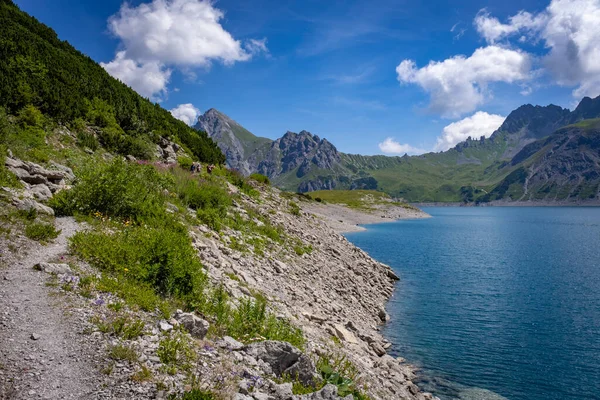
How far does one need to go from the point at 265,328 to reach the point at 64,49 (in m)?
38.9

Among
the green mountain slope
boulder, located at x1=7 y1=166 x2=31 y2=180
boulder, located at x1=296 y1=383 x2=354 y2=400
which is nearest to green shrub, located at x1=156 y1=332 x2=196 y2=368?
boulder, located at x1=296 y1=383 x2=354 y2=400

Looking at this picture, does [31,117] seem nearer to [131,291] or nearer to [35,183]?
[35,183]

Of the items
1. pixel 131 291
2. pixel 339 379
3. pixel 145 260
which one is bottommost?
pixel 339 379

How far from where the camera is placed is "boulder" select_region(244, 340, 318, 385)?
8930 mm

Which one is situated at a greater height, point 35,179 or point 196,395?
point 35,179

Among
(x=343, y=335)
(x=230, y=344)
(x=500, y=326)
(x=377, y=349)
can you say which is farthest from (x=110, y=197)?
(x=500, y=326)

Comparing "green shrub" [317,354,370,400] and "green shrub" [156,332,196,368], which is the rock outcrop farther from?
"green shrub" [317,354,370,400]

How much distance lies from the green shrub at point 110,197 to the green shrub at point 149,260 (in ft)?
8.94

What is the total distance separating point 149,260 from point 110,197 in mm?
5390

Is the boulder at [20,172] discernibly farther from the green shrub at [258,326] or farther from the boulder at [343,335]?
the boulder at [343,335]

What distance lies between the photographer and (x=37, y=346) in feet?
22.4

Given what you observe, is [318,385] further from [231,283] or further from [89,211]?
[89,211]

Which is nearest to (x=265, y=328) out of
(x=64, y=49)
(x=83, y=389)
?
(x=83, y=389)

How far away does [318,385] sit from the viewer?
9.07m
